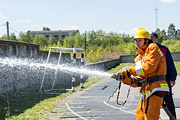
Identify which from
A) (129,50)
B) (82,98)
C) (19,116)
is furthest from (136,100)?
(129,50)

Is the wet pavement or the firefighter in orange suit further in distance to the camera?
the wet pavement

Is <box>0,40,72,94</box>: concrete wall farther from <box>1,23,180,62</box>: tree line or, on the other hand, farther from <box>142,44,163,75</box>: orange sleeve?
<box>1,23,180,62</box>: tree line

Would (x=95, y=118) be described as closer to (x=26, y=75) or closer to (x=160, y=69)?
(x=160, y=69)

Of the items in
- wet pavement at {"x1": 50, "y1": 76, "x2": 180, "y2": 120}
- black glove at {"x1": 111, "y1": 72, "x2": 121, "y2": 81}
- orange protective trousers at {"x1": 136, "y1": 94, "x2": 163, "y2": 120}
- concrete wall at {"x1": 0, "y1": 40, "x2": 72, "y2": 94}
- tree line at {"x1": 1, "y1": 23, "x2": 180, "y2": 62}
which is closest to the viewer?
orange protective trousers at {"x1": 136, "y1": 94, "x2": 163, "y2": 120}

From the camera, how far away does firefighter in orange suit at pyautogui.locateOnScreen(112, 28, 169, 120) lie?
13.4 feet

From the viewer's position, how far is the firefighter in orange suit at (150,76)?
13.4 ft

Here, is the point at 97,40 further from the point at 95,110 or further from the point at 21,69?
the point at 95,110

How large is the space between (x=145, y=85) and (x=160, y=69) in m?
0.37

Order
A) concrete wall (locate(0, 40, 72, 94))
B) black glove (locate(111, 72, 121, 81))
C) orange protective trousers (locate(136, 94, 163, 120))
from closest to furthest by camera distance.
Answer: orange protective trousers (locate(136, 94, 163, 120)) < black glove (locate(111, 72, 121, 81)) < concrete wall (locate(0, 40, 72, 94))

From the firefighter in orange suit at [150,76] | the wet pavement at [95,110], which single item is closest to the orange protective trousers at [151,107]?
the firefighter in orange suit at [150,76]

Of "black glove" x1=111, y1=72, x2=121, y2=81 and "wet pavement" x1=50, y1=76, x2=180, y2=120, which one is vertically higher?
"black glove" x1=111, y1=72, x2=121, y2=81

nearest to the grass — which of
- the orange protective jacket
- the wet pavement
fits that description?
the wet pavement

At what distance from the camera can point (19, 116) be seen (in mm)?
6484

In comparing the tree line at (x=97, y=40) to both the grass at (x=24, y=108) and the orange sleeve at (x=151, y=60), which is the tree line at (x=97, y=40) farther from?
the orange sleeve at (x=151, y=60)
